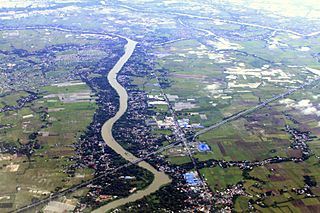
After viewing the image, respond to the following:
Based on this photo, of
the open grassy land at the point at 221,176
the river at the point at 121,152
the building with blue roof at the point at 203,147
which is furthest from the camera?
the building with blue roof at the point at 203,147

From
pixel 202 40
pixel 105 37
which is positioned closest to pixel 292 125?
pixel 202 40

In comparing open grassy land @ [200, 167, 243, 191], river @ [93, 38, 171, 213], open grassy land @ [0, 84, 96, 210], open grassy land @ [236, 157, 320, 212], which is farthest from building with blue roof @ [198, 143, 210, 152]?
open grassy land @ [0, 84, 96, 210]

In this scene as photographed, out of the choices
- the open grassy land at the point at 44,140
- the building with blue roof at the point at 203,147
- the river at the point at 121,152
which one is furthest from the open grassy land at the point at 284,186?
the open grassy land at the point at 44,140

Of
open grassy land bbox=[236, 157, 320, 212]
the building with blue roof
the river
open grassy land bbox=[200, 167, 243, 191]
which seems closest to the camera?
open grassy land bbox=[236, 157, 320, 212]

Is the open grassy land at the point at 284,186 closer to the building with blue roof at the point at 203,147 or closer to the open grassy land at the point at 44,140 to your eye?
the building with blue roof at the point at 203,147

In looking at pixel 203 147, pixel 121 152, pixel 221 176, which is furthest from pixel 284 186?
pixel 121 152

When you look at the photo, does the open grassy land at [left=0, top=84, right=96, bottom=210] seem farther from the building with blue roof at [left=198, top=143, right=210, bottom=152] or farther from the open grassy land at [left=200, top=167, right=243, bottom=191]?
the building with blue roof at [left=198, top=143, right=210, bottom=152]

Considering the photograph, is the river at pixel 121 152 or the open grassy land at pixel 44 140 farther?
the open grassy land at pixel 44 140

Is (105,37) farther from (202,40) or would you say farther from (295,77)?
(295,77)

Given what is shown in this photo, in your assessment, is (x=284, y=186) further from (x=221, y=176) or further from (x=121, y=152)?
(x=121, y=152)

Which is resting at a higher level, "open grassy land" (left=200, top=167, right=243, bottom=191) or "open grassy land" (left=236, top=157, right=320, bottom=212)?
"open grassy land" (left=236, top=157, right=320, bottom=212)

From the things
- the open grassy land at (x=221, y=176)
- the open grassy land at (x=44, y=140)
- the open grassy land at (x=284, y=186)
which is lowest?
the open grassy land at (x=44, y=140)
